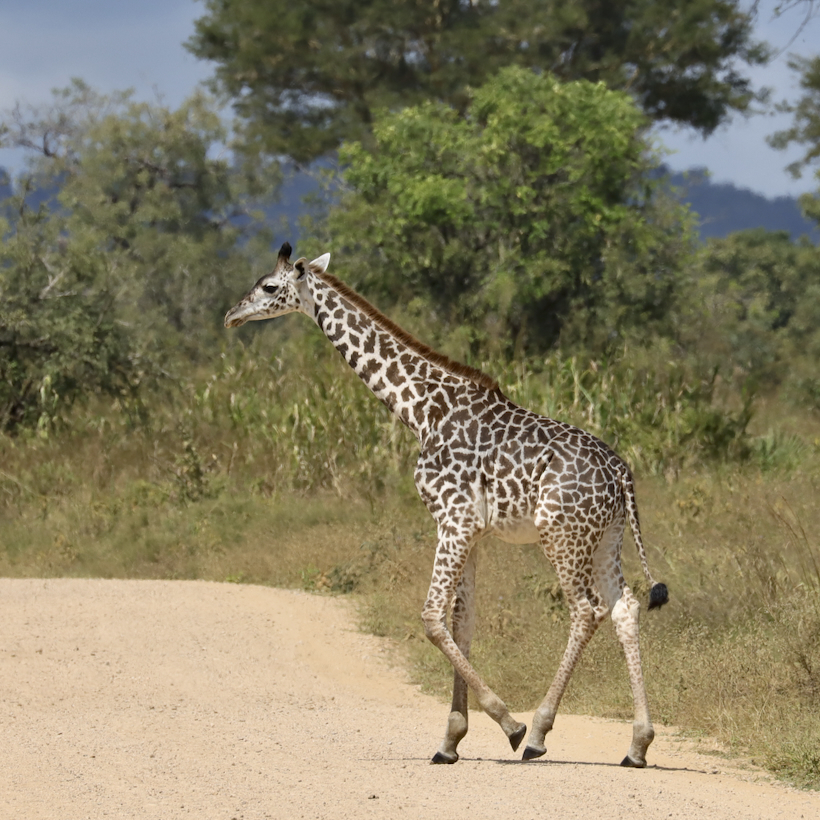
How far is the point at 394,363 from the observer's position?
728 centimetres

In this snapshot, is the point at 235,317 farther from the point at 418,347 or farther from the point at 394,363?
the point at 418,347

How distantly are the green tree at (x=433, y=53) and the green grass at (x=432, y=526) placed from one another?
14.7 meters

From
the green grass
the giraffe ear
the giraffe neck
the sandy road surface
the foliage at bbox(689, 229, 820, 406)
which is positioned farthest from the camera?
the foliage at bbox(689, 229, 820, 406)

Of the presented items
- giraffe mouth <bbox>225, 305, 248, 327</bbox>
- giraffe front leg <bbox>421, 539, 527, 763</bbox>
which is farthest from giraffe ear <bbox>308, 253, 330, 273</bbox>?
giraffe front leg <bbox>421, 539, 527, 763</bbox>

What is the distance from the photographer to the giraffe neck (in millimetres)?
7188

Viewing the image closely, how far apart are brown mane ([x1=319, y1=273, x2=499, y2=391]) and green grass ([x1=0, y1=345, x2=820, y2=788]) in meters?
2.47

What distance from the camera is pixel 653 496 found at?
13508 mm

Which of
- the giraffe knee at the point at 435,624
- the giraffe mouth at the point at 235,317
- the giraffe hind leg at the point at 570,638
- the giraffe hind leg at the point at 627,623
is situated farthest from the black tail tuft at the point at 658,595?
the giraffe mouth at the point at 235,317

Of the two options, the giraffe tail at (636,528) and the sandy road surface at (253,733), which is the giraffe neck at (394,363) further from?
the sandy road surface at (253,733)

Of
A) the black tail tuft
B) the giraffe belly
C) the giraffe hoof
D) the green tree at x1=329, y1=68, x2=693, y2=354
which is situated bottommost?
the giraffe hoof

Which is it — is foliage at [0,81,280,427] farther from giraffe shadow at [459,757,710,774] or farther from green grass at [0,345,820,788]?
giraffe shadow at [459,757,710,774]

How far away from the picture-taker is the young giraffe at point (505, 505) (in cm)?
667

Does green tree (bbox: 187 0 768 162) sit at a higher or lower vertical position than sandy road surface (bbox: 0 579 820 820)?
higher

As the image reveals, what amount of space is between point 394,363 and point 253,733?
8.02ft
